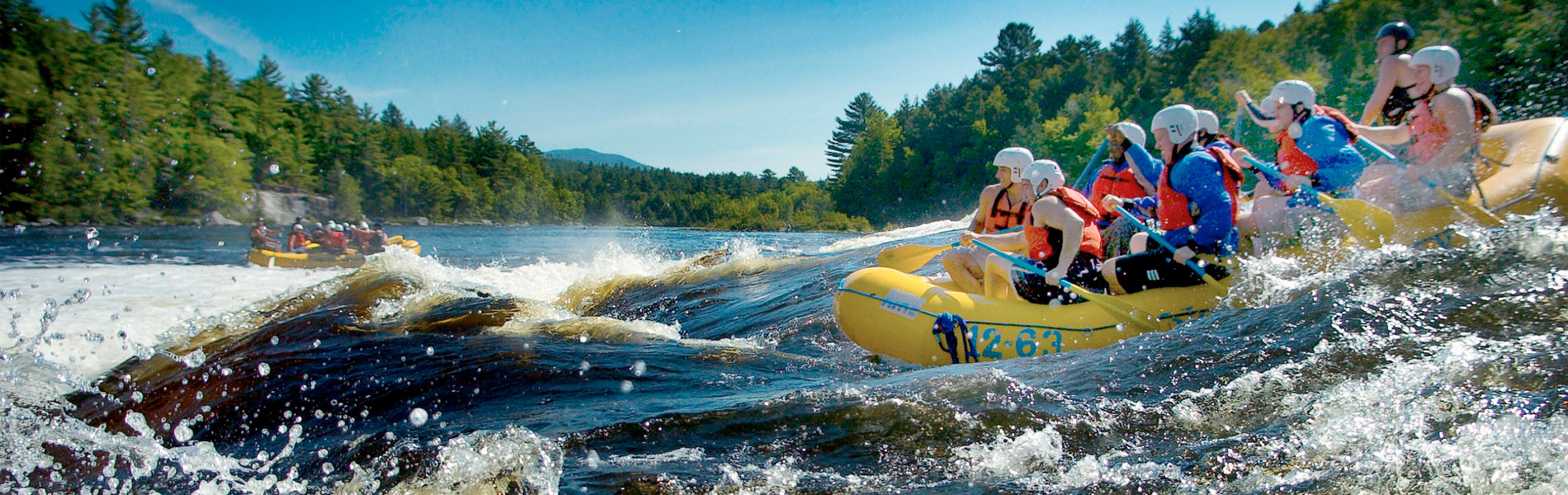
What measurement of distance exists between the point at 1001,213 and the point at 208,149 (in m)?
57.5

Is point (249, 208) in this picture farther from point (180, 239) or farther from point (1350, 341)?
point (1350, 341)

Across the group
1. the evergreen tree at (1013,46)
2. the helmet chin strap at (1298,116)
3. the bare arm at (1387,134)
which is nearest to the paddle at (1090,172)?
the helmet chin strap at (1298,116)

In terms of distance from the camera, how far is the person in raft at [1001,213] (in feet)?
21.9

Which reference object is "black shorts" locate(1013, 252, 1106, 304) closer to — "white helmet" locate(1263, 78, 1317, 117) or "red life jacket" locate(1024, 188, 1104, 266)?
"red life jacket" locate(1024, 188, 1104, 266)

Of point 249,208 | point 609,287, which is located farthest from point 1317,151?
point 249,208

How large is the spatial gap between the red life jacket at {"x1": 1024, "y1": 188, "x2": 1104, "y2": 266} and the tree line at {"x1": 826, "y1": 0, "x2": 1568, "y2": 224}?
57.3 ft

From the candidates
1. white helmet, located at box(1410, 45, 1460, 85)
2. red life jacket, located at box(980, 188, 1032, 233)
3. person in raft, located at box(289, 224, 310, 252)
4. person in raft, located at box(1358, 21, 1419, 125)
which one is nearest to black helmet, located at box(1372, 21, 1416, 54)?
person in raft, located at box(1358, 21, 1419, 125)

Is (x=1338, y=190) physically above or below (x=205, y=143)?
below

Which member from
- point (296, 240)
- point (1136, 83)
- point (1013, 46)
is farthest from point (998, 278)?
point (1013, 46)

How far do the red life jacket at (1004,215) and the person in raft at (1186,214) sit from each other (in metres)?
1.10

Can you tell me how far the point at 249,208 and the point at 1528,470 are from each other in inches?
2611

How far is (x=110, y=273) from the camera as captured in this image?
16766 mm

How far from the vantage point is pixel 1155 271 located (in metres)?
5.60

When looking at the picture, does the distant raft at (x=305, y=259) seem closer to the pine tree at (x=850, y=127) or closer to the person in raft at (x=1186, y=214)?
the person in raft at (x=1186, y=214)
